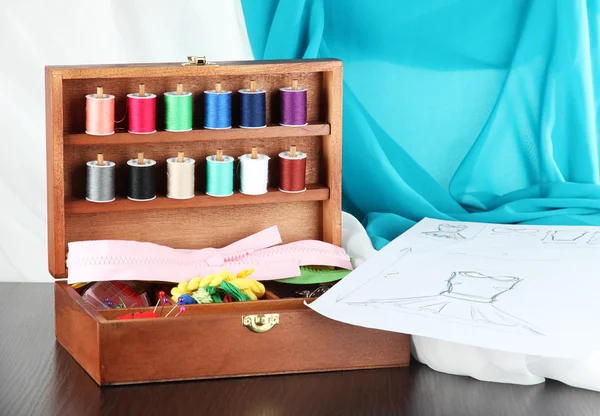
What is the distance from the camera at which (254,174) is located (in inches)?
58.9

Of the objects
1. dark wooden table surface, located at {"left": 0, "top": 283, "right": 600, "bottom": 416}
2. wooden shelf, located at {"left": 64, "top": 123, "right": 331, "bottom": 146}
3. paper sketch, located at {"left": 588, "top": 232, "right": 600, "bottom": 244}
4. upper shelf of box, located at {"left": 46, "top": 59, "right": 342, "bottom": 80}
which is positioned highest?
upper shelf of box, located at {"left": 46, "top": 59, "right": 342, "bottom": 80}

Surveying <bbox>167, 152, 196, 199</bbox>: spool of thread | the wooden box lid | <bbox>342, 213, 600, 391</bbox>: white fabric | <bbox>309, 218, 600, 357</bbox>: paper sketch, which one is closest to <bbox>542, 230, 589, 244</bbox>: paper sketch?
<bbox>309, 218, 600, 357</bbox>: paper sketch

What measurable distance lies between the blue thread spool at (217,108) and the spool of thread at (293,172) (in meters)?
0.11

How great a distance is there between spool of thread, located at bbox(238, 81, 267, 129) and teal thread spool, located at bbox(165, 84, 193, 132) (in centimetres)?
8

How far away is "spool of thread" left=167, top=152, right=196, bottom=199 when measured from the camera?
1.47 metres

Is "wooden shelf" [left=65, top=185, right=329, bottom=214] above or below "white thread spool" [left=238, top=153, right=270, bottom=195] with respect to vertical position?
below

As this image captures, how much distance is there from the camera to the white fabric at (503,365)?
1.15 m

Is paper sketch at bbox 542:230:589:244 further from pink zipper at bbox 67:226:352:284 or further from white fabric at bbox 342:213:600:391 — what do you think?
white fabric at bbox 342:213:600:391

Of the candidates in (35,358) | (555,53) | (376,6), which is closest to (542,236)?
(555,53)

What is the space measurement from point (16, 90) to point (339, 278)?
0.78 m

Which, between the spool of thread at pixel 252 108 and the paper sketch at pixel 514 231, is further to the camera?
the paper sketch at pixel 514 231

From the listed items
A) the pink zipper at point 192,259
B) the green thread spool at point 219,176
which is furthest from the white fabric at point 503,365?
the green thread spool at point 219,176

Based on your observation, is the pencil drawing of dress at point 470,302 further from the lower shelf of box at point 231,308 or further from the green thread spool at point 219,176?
the green thread spool at point 219,176

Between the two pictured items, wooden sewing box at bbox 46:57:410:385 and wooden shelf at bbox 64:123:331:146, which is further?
wooden shelf at bbox 64:123:331:146
